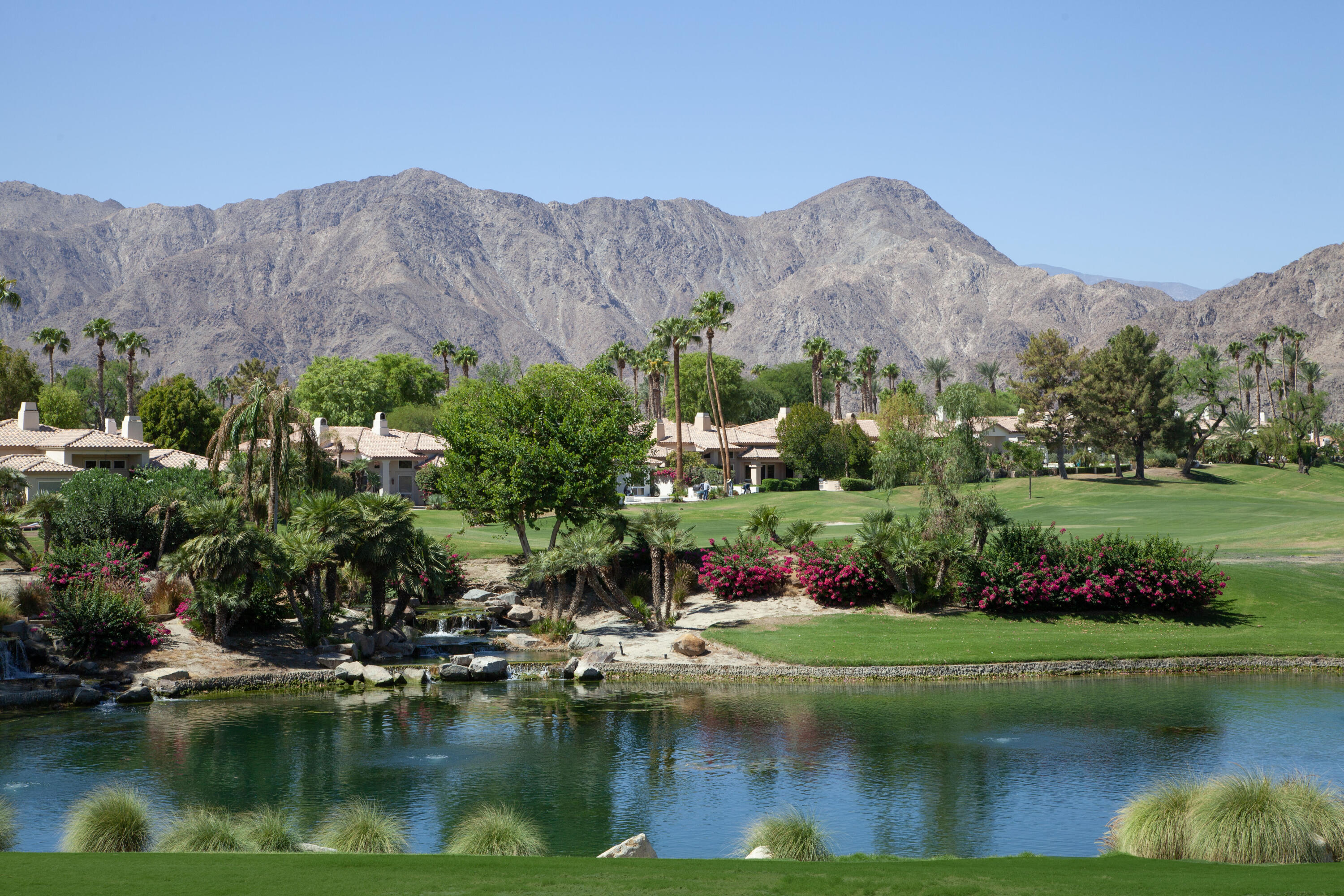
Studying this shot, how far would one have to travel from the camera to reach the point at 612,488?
4216 cm

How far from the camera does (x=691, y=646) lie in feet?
106

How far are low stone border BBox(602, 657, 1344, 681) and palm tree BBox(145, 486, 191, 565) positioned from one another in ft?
72.5

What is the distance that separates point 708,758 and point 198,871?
12.3m

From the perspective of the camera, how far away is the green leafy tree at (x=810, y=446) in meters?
96.8

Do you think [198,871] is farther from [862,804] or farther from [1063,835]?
[1063,835]

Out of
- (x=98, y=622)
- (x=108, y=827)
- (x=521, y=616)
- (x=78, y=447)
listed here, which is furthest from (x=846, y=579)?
(x=78, y=447)

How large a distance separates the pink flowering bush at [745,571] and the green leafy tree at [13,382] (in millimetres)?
73411

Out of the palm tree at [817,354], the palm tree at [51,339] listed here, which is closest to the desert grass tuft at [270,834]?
the palm tree at [51,339]

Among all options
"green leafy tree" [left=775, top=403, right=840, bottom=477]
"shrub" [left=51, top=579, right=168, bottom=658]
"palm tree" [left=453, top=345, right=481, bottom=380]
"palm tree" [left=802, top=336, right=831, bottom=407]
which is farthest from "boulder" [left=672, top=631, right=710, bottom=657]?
"palm tree" [left=453, top=345, right=481, bottom=380]

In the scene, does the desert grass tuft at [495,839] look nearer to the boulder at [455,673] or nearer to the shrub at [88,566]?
the boulder at [455,673]

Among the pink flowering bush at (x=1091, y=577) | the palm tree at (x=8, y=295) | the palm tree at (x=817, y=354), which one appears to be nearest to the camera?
the pink flowering bush at (x=1091, y=577)

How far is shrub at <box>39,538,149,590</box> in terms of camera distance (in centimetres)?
3167

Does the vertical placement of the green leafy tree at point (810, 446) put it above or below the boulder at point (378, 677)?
above

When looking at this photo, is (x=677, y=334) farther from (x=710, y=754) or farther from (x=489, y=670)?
(x=710, y=754)
